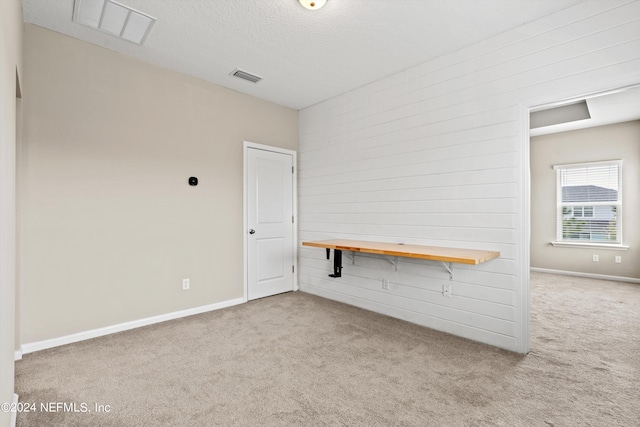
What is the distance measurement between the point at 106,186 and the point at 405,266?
317cm

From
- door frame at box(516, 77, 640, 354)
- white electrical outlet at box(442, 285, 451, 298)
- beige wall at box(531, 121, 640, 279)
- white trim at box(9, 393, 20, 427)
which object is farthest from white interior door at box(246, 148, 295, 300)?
beige wall at box(531, 121, 640, 279)

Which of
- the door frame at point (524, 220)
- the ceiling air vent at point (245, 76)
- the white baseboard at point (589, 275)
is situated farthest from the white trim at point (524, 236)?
the white baseboard at point (589, 275)

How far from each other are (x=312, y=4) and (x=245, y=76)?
58.9 inches

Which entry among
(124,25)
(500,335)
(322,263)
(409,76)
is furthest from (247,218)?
(500,335)

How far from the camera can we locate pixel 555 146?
5891mm

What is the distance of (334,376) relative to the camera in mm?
2219

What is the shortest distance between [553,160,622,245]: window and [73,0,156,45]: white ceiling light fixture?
22.6 ft

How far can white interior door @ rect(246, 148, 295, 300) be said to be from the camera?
4168 millimetres

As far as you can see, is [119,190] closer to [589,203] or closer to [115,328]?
[115,328]

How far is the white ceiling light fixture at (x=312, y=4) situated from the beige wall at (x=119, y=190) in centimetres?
186

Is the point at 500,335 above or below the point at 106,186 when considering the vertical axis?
below

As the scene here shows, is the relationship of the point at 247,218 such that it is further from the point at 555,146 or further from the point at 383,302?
the point at 555,146

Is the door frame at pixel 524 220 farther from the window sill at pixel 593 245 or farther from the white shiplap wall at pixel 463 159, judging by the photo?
the window sill at pixel 593 245

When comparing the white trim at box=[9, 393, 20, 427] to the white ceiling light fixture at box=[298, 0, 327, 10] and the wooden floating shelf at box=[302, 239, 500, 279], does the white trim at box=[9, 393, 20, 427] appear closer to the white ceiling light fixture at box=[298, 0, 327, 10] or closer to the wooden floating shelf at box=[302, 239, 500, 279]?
the wooden floating shelf at box=[302, 239, 500, 279]
